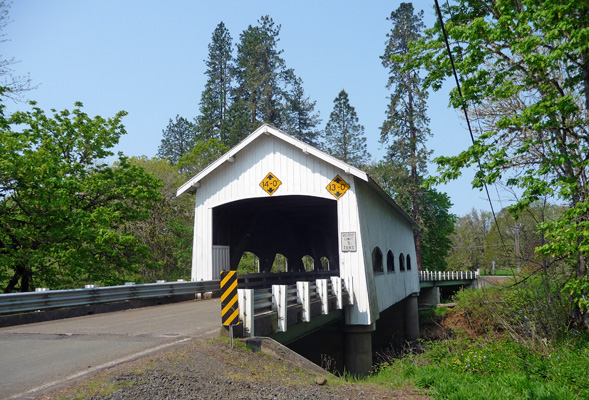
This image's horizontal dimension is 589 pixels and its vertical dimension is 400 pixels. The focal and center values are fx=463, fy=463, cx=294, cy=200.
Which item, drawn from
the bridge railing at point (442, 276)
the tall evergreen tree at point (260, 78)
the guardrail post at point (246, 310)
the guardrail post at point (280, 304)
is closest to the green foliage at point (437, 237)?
the bridge railing at point (442, 276)

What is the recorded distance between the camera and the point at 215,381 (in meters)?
5.28

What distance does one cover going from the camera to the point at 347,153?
47.0 m

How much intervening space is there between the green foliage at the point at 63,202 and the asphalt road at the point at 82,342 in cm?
758

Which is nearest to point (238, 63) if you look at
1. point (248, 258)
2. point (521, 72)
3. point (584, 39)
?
point (248, 258)

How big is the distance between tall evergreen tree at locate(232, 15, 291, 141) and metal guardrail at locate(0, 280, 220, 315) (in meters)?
28.1

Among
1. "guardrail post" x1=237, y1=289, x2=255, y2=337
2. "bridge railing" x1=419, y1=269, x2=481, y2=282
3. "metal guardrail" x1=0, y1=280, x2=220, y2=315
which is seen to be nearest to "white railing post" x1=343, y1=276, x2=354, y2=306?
"metal guardrail" x1=0, y1=280, x2=220, y2=315

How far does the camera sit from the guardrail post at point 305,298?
30.6 ft

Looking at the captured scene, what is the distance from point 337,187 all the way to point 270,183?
6.77 ft

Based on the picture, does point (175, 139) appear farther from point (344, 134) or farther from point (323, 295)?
point (323, 295)

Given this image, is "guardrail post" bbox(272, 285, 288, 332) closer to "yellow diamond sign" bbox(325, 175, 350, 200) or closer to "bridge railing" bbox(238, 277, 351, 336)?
"bridge railing" bbox(238, 277, 351, 336)

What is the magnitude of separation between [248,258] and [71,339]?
3179 cm

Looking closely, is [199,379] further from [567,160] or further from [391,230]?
[391,230]

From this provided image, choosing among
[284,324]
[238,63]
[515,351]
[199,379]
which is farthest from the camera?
[238,63]

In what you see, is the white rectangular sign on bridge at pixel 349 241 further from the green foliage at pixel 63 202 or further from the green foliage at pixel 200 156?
the green foliage at pixel 200 156
